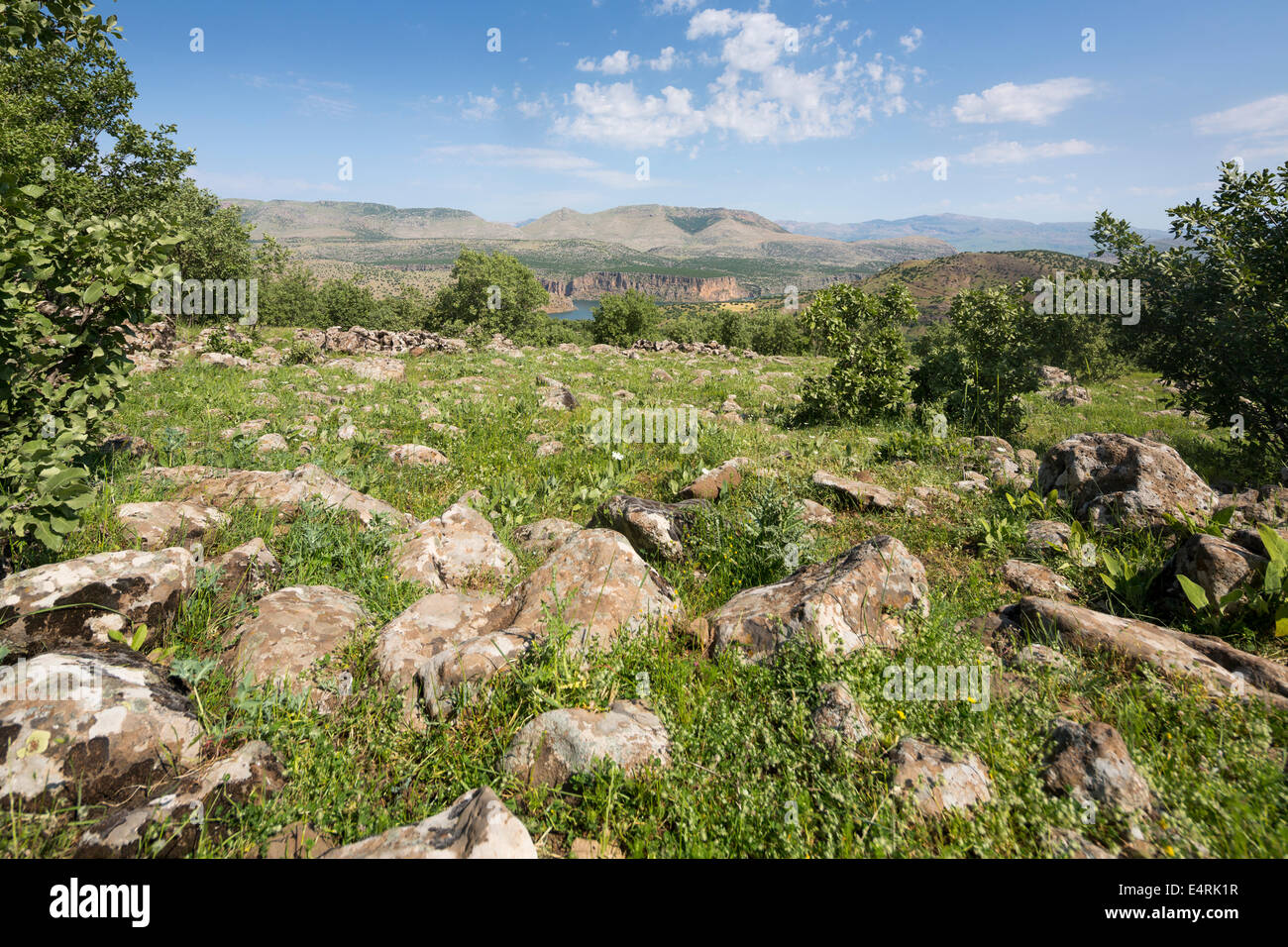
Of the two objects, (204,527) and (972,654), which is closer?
(972,654)

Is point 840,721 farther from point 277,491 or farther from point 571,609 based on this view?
point 277,491

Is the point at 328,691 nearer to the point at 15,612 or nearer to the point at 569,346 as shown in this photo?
the point at 15,612

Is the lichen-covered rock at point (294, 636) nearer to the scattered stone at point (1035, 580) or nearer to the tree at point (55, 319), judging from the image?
the tree at point (55, 319)

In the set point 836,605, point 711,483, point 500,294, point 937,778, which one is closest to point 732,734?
point 937,778

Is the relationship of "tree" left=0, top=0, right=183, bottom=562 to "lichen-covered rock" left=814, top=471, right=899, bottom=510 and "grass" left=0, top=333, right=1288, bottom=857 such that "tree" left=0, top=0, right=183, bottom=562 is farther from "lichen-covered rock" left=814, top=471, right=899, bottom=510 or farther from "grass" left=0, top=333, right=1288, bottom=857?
"lichen-covered rock" left=814, top=471, right=899, bottom=510

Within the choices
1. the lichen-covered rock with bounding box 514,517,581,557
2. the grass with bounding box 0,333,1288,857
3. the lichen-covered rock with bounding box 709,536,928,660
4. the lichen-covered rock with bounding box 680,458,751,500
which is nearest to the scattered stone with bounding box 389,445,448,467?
the grass with bounding box 0,333,1288,857

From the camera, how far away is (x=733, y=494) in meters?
8.34

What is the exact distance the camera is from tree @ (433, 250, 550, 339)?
75.2 m

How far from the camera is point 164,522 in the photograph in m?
5.60

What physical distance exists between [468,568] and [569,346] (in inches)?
1250

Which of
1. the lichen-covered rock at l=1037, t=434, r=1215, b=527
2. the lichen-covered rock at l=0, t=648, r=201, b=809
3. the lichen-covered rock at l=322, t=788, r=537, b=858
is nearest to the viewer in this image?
the lichen-covered rock at l=322, t=788, r=537, b=858

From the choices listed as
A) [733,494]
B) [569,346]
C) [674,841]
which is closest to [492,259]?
[569,346]

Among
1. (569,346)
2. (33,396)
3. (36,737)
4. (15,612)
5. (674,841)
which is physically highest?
(569,346)

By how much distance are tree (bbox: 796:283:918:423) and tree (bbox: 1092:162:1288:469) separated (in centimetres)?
483
